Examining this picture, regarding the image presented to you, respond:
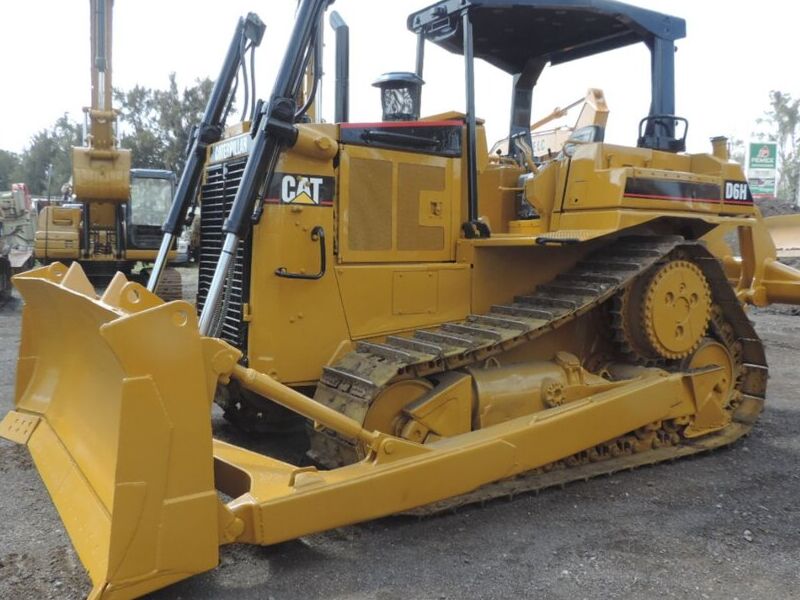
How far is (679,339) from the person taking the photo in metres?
5.07

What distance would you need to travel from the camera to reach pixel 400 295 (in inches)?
183

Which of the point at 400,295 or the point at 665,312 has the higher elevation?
the point at 400,295

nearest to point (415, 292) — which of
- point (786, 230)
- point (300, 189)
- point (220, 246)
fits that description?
point (300, 189)

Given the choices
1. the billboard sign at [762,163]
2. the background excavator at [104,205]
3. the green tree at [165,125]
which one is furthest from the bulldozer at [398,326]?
the green tree at [165,125]

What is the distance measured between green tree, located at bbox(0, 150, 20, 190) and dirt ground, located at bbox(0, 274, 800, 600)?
2393 inches

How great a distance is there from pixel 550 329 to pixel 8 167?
64936mm

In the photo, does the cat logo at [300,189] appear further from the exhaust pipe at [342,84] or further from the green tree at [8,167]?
the green tree at [8,167]

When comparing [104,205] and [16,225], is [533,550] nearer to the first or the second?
[104,205]

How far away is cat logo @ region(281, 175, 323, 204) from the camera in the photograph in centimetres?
418

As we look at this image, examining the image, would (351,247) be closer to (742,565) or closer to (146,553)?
(146,553)

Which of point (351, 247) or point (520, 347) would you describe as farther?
point (520, 347)

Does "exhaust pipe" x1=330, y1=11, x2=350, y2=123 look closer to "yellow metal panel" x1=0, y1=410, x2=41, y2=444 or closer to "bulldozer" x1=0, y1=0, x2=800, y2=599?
"bulldozer" x1=0, y1=0, x2=800, y2=599

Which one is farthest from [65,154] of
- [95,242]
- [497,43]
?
[497,43]

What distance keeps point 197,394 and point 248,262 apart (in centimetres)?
139
